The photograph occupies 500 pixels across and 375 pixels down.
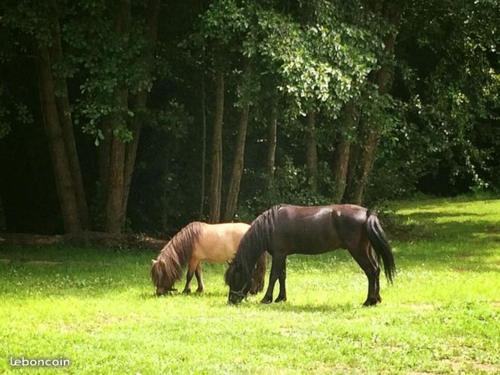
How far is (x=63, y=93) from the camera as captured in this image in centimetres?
1814

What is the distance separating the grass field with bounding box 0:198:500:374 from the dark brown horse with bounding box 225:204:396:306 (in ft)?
1.22

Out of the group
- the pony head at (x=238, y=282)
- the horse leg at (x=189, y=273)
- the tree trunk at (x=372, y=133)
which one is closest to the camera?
the pony head at (x=238, y=282)

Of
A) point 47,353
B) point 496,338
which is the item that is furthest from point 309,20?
point 47,353

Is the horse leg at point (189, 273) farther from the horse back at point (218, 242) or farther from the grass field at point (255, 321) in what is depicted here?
the grass field at point (255, 321)

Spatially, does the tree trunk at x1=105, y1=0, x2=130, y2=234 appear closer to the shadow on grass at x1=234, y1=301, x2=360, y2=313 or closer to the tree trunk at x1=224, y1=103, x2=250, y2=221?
the tree trunk at x1=224, y1=103, x2=250, y2=221

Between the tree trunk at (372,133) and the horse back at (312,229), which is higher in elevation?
the tree trunk at (372,133)

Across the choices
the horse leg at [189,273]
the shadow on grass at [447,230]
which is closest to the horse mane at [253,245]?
the horse leg at [189,273]

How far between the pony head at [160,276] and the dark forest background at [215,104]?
4529 mm

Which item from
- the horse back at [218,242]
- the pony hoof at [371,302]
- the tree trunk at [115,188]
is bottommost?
Result: the pony hoof at [371,302]

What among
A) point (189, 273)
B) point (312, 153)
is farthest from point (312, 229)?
point (312, 153)

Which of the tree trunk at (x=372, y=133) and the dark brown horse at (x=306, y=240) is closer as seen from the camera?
the dark brown horse at (x=306, y=240)

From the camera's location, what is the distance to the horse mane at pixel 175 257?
12.8 meters

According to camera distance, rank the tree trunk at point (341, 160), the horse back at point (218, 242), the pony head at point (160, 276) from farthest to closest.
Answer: the tree trunk at point (341, 160)
the horse back at point (218, 242)
the pony head at point (160, 276)

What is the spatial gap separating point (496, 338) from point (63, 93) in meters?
11.8
